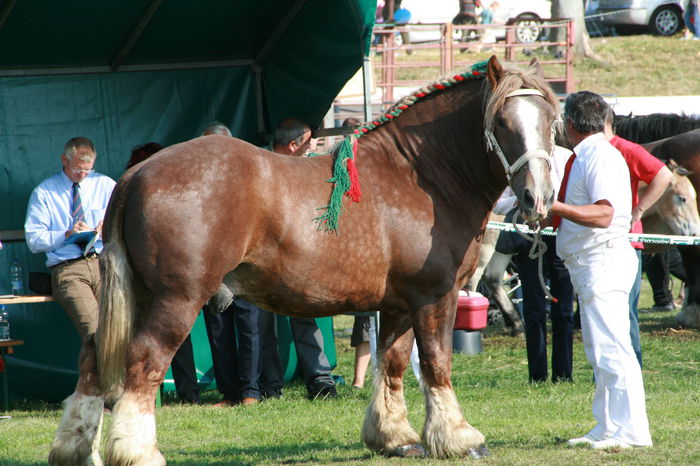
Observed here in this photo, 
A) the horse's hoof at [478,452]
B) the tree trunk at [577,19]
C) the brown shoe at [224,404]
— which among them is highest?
the tree trunk at [577,19]

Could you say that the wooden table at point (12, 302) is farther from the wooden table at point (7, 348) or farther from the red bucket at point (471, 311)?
the red bucket at point (471, 311)

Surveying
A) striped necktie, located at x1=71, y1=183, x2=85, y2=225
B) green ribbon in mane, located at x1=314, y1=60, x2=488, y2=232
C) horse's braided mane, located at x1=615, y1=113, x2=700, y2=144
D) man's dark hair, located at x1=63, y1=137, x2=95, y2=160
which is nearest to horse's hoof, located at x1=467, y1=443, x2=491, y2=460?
green ribbon in mane, located at x1=314, y1=60, x2=488, y2=232

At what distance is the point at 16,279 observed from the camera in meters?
7.75

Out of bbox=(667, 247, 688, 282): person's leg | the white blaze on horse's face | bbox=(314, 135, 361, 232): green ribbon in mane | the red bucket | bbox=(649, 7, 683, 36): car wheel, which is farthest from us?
bbox=(649, 7, 683, 36): car wheel

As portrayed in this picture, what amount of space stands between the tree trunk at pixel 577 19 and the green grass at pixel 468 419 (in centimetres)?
1959

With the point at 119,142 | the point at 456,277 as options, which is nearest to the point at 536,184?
the point at 456,277

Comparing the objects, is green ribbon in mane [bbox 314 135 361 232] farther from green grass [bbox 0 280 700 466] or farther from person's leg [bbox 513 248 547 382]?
person's leg [bbox 513 248 547 382]

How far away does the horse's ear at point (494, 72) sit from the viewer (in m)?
4.70

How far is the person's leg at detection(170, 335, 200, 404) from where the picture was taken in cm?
771

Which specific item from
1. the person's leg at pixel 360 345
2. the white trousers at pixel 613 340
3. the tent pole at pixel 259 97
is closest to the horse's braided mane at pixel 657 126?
the tent pole at pixel 259 97

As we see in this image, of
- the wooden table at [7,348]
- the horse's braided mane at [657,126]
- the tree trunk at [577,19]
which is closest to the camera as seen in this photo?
the wooden table at [7,348]

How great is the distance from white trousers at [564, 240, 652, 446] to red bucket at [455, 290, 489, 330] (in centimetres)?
360

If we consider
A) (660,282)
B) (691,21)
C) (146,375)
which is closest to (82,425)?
(146,375)

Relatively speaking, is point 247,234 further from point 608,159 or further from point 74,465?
point 608,159
